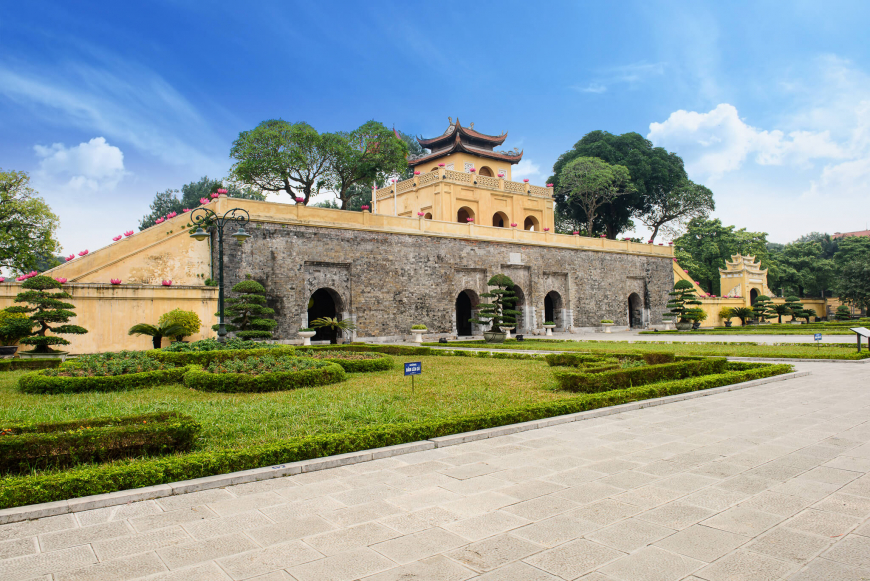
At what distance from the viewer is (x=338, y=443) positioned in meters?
4.92

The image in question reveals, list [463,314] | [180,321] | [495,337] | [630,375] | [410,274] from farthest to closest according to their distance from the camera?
[463,314] < [410,274] < [495,337] < [180,321] < [630,375]

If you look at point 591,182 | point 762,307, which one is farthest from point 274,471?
point 762,307

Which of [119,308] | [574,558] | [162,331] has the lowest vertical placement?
[574,558]

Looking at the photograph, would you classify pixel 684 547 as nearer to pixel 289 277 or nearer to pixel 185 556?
pixel 185 556

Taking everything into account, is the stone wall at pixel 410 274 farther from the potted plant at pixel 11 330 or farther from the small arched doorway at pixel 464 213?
the potted plant at pixel 11 330

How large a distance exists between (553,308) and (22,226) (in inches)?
1053

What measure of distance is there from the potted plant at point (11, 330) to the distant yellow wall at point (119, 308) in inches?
28.4

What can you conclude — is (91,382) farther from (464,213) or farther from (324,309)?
(464,213)

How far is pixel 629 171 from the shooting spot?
41469 millimetres

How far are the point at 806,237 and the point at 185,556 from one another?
8098cm

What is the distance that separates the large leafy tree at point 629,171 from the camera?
4166 centimetres

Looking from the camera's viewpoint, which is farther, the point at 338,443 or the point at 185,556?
the point at 338,443

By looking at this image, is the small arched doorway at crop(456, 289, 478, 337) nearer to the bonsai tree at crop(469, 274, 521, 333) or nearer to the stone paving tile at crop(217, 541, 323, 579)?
the bonsai tree at crop(469, 274, 521, 333)

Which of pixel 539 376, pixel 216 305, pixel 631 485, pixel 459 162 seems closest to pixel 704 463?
pixel 631 485
